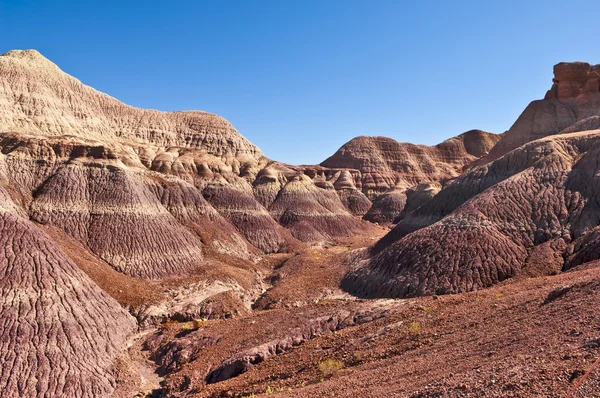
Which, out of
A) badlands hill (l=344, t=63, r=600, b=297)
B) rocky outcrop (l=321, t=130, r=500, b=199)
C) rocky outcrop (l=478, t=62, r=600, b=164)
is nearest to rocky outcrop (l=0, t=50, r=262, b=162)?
rocky outcrop (l=321, t=130, r=500, b=199)

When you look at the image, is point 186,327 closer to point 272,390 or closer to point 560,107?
point 272,390

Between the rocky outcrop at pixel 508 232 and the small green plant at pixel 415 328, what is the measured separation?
36.2 ft

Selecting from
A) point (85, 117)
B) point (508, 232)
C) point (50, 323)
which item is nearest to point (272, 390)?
point (50, 323)

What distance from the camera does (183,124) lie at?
3098 inches

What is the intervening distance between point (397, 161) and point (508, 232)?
89.1 meters

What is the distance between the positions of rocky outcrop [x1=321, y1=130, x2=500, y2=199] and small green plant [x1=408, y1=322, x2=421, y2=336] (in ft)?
290

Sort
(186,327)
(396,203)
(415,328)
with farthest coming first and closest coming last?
(396,203), (186,327), (415,328)

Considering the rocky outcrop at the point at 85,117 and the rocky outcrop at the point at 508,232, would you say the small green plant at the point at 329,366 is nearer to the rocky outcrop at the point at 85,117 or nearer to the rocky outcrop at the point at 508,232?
the rocky outcrop at the point at 508,232

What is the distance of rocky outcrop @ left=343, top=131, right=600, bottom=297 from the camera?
28.0m

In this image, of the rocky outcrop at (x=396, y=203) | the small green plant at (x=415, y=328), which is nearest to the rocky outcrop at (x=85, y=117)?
the rocky outcrop at (x=396, y=203)

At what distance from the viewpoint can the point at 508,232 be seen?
31.2 metres

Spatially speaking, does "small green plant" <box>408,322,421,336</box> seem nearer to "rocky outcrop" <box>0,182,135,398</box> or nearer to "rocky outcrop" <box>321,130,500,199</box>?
"rocky outcrop" <box>0,182,135,398</box>

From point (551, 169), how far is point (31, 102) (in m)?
62.8

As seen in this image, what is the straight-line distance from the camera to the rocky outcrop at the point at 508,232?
28031mm
